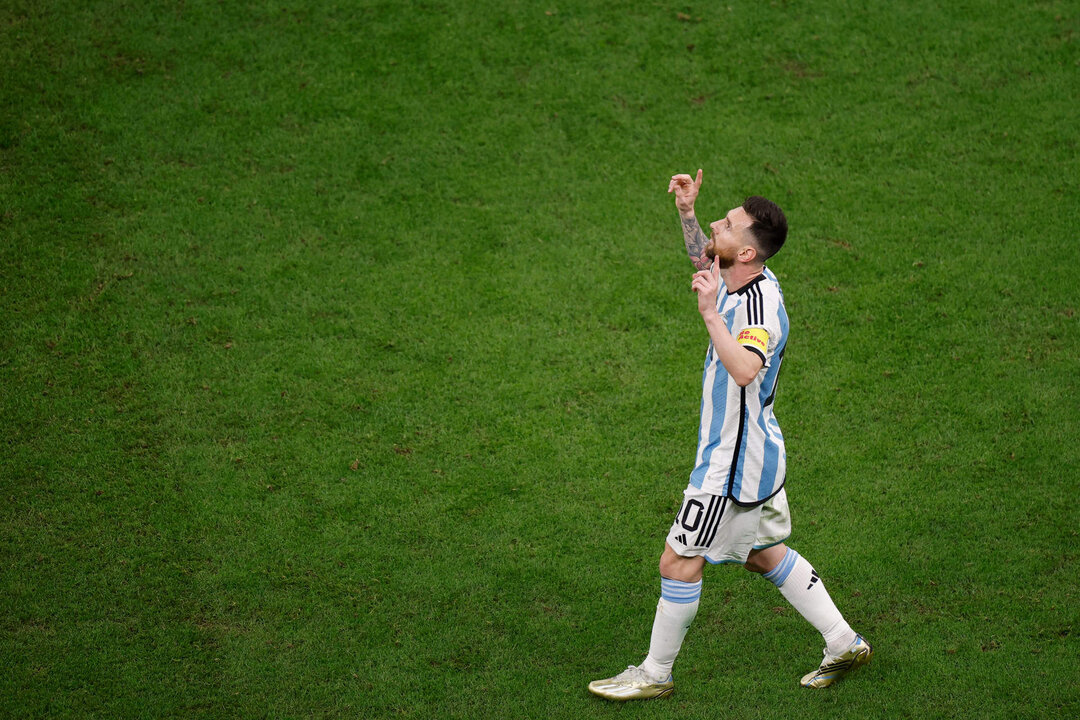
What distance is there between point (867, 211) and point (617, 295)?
6.20 ft

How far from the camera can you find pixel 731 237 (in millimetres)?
3730

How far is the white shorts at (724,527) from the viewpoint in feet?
12.4

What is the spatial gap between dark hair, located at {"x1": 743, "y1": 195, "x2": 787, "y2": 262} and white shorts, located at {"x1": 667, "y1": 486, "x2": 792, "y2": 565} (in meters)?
0.99

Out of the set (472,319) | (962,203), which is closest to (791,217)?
(962,203)

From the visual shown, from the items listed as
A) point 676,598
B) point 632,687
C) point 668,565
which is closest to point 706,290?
point 668,565

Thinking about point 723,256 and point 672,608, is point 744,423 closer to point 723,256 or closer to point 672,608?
point 723,256

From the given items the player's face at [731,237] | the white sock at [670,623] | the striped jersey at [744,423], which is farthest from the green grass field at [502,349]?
the player's face at [731,237]

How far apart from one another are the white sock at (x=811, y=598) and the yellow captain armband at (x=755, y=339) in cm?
102

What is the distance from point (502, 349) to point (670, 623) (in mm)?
2337

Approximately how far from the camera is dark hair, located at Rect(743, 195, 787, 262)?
12.0ft

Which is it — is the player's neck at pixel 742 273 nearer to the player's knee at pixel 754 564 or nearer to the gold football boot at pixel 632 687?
the player's knee at pixel 754 564

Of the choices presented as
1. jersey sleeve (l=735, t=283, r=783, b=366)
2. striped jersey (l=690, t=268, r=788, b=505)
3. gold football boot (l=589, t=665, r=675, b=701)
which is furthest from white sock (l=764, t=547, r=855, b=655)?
jersey sleeve (l=735, t=283, r=783, b=366)

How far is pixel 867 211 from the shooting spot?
21.4 feet

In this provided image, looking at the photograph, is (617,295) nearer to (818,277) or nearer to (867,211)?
(818,277)
